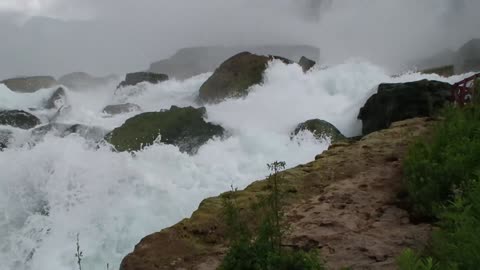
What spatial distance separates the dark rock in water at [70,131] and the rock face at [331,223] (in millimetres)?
13520

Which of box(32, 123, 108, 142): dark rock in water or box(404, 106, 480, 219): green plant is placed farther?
box(32, 123, 108, 142): dark rock in water

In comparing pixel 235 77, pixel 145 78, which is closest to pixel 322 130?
pixel 235 77

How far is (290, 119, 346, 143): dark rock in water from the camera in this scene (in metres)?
15.9

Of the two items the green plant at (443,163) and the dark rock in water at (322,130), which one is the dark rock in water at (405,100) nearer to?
the dark rock in water at (322,130)

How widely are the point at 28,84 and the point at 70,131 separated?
30.9 m

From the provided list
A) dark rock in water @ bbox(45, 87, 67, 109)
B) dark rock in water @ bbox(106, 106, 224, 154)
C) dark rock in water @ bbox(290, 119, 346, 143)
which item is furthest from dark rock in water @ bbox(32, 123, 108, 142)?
dark rock in water @ bbox(45, 87, 67, 109)

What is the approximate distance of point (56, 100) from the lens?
33.1 meters

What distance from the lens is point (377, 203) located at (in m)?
5.21

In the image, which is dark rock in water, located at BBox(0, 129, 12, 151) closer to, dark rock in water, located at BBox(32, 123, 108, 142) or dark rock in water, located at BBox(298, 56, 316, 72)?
dark rock in water, located at BBox(32, 123, 108, 142)

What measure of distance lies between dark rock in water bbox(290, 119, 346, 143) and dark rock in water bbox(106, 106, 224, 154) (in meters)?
2.68

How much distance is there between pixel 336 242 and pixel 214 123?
13.9m

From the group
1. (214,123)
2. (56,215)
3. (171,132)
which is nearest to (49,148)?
(56,215)

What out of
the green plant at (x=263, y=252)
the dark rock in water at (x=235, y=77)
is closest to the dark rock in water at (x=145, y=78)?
the dark rock in water at (x=235, y=77)

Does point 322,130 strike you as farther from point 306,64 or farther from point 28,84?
point 28,84
